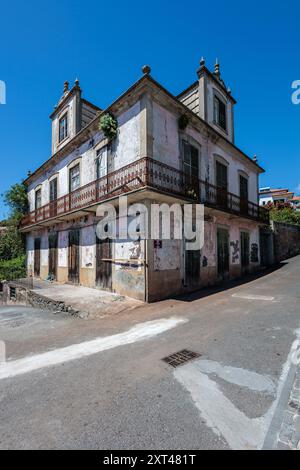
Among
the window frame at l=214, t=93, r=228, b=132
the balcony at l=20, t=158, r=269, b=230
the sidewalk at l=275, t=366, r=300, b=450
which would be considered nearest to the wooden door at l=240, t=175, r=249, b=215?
the balcony at l=20, t=158, r=269, b=230

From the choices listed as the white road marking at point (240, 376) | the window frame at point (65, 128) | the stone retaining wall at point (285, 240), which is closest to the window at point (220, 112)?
the stone retaining wall at point (285, 240)

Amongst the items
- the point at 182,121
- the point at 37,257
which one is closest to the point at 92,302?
the point at 182,121

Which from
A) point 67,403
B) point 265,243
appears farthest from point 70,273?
point 265,243

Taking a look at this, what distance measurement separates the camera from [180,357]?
12.8 feet

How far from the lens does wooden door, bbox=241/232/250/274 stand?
46.6 feet

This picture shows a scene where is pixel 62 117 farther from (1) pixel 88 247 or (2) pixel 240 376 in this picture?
(2) pixel 240 376

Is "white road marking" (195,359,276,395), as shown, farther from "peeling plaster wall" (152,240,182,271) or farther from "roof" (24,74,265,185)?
"roof" (24,74,265,185)

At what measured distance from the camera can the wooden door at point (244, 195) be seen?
46.6 feet

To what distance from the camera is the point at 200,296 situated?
892cm

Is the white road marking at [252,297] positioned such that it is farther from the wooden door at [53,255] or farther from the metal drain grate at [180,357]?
the wooden door at [53,255]

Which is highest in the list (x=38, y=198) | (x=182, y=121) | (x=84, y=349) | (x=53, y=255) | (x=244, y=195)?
(x=182, y=121)

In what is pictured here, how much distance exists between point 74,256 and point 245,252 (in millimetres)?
9949
